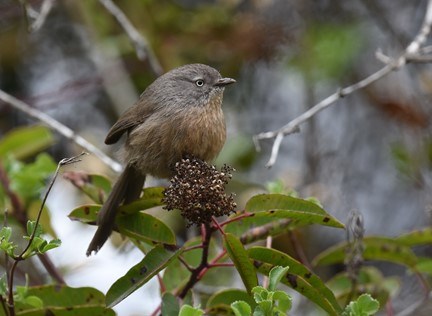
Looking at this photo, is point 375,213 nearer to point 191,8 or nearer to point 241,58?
point 241,58

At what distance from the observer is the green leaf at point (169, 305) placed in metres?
3.04

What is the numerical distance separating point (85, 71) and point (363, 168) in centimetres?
289

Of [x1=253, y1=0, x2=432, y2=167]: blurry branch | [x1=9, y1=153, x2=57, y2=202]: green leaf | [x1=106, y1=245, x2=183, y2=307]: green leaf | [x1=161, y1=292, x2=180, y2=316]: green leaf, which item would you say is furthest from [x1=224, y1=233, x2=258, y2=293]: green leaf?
[x1=9, y1=153, x2=57, y2=202]: green leaf

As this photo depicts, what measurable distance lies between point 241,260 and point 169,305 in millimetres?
368

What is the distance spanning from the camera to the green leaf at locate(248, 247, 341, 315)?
3.05 m

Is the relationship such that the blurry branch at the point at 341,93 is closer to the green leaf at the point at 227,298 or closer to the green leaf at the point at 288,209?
the green leaf at the point at 288,209

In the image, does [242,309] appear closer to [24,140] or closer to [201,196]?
[201,196]

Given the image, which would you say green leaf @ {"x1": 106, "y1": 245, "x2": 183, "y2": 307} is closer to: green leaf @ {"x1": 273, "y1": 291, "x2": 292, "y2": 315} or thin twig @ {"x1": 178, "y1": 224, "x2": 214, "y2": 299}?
thin twig @ {"x1": 178, "y1": 224, "x2": 214, "y2": 299}

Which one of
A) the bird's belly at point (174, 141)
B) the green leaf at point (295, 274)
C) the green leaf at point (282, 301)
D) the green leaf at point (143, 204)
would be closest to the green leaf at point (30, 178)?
the bird's belly at point (174, 141)

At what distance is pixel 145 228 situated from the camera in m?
3.31

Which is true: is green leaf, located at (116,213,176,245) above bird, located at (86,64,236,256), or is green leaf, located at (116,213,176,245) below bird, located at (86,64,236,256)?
below

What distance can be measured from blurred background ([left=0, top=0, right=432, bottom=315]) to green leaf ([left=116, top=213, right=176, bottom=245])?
216 cm

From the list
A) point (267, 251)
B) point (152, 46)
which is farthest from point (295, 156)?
point (267, 251)

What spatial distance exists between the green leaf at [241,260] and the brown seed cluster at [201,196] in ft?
0.36
